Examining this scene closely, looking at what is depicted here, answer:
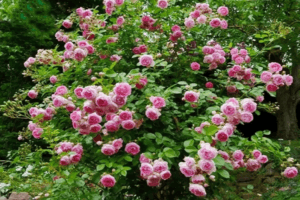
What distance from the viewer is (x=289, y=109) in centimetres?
1039

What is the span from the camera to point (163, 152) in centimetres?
239

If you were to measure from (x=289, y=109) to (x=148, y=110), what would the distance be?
9086 mm

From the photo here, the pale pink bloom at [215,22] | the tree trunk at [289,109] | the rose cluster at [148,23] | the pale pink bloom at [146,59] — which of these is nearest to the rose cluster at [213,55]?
the pale pink bloom at [215,22]

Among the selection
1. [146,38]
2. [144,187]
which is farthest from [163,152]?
[146,38]

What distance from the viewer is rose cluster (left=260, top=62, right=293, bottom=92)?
2719mm

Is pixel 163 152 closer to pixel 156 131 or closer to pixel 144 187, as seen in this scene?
pixel 156 131

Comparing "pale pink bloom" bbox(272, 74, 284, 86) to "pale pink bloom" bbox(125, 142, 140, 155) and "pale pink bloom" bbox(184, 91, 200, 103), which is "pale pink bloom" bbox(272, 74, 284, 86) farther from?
"pale pink bloom" bbox(125, 142, 140, 155)

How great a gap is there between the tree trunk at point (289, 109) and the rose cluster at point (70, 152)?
8.81m

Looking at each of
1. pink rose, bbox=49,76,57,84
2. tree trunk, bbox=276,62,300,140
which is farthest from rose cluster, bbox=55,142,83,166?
tree trunk, bbox=276,62,300,140

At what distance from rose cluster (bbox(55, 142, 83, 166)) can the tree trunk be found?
8809mm

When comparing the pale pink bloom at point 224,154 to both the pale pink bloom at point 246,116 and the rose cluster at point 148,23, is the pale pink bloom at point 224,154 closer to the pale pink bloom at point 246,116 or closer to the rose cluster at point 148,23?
the pale pink bloom at point 246,116

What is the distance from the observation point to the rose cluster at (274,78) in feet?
8.92

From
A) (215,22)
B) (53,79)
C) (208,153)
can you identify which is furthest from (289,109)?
(208,153)

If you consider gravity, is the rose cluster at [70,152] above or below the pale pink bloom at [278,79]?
below
